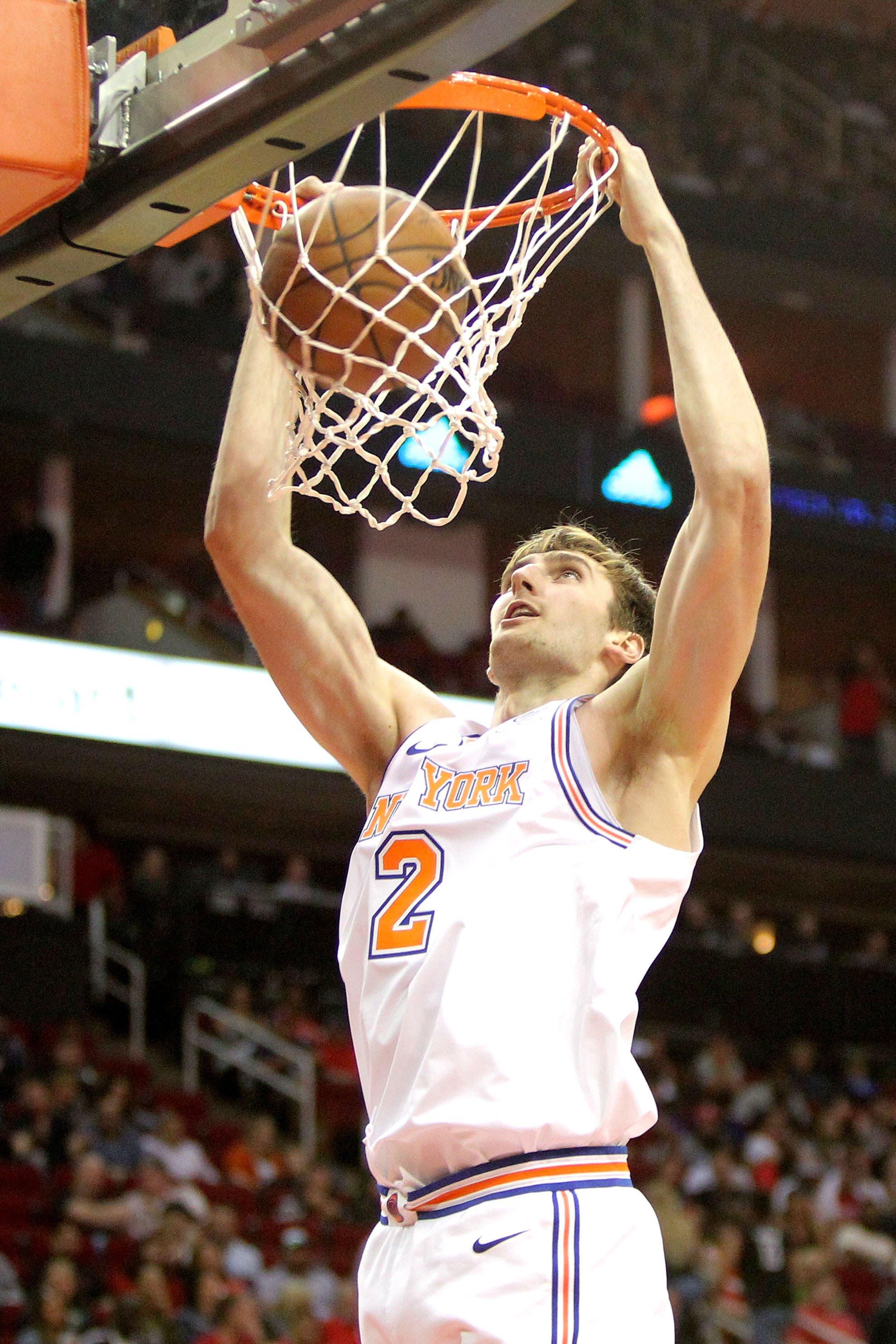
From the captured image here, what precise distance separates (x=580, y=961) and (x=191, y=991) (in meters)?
10.4

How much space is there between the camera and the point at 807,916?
1745 cm

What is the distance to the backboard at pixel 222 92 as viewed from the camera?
9.68ft

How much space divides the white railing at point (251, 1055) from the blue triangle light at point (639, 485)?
18.5 ft

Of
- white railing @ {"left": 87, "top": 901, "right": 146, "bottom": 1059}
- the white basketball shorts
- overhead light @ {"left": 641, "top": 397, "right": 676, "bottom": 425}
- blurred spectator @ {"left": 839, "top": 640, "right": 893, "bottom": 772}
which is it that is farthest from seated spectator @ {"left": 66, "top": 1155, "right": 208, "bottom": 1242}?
overhead light @ {"left": 641, "top": 397, "right": 676, "bottom": 425}

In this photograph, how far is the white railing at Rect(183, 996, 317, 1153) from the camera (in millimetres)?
12641

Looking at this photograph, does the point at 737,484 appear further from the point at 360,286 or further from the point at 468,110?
the point at 468,110

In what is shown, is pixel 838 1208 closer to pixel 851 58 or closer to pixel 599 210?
pixel 599 210

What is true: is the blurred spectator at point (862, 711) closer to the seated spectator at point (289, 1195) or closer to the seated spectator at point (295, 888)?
the seated spectator at point (295, 888)

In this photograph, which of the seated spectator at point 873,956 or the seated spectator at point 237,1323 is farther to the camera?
the seated spectator at point 873,956

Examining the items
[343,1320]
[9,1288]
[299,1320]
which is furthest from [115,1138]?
[299,1320]

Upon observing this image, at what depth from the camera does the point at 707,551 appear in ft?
11.0

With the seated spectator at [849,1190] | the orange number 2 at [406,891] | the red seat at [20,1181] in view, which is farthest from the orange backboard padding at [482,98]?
the seated spectator at [849,1190]

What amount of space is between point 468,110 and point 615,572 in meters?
0.95

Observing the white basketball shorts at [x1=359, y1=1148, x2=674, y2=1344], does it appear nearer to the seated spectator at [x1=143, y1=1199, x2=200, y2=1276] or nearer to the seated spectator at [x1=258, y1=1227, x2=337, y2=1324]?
the seated spectator at [x1=143, y1=1199, x2=200, y2=1276]
